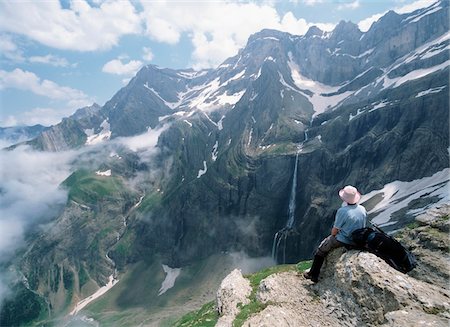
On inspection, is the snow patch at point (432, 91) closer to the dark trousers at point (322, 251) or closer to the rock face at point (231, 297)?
the rock face at point (231, 297)

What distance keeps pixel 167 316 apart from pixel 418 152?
6083 inches

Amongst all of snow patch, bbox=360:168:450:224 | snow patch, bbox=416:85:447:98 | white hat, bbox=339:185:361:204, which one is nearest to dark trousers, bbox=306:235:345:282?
white hat, bbox=339:185:361:204

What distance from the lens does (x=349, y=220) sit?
15891 mm

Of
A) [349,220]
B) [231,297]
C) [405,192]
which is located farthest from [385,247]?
[405,192]

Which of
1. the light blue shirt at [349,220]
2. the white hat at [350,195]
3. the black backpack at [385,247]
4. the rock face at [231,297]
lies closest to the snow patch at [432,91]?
the rock face at [231,297]

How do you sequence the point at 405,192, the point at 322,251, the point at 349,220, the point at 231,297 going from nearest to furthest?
the point at 349,220, the point at 322,251, the point at 231,297, the point at 405,192

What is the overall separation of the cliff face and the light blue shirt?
913 mm

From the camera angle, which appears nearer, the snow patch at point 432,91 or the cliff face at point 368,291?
the cliff face at point 368,291

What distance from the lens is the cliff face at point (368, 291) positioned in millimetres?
13426

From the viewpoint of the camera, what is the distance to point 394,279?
14.4 metres

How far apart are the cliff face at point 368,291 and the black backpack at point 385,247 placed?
45 cm

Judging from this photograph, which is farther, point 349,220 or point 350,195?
point 350,195

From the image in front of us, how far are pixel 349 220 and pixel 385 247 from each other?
1.90 m

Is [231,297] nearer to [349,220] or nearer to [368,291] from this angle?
[368,291]
